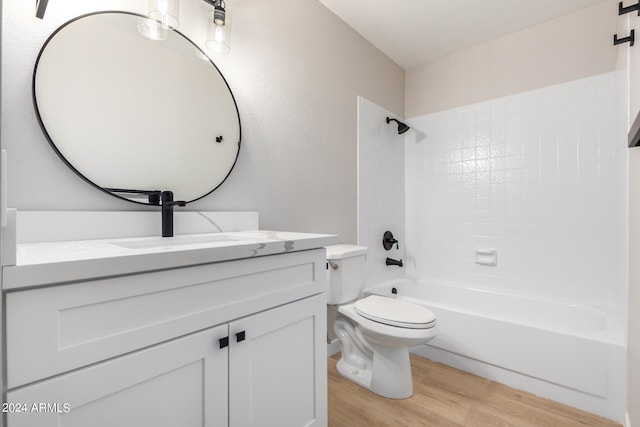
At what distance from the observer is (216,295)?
2.83ft

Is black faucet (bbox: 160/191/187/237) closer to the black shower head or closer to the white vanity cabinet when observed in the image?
the white vanity cabinet

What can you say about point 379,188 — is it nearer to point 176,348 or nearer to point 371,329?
point 371,329

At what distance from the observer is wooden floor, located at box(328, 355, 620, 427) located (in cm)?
146

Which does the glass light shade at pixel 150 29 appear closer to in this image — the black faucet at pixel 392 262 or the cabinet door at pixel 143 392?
the cabinet door at pixel 143 392

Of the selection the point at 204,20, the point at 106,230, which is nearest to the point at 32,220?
the point at 106,230

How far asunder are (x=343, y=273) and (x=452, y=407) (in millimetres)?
868

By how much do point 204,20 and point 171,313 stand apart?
1.30 meters

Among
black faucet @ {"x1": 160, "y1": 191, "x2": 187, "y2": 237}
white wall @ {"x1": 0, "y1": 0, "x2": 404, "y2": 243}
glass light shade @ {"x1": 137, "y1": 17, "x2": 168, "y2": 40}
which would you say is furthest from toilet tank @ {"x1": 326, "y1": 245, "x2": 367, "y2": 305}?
glass light shade @ {"x1": 137, "y1": 17, "x2": 168, "y2": 40}

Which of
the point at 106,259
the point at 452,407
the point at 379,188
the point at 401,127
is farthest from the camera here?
the point at 401,127

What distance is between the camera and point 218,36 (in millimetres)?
1392

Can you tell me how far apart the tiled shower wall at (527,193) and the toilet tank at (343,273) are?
1136 millimetres

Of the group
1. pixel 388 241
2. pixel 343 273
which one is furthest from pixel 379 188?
pixel 343 273

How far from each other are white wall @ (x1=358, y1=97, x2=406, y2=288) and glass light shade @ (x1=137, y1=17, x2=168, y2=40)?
146 cm

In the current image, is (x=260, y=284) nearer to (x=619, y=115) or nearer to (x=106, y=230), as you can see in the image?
(x=106, y=230)
